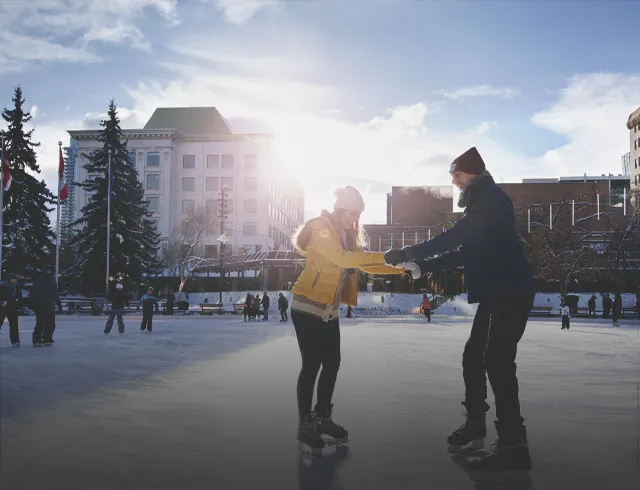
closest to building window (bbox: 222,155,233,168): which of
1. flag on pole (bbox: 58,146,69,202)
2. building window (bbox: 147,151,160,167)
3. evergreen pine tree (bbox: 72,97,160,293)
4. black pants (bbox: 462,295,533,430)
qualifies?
building window (bbox: 147,151,160,167)

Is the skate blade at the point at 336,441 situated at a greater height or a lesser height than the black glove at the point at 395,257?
lesser

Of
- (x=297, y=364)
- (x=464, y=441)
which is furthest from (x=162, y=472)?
(x=297, y=364)

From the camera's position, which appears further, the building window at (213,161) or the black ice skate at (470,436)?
the building window at (213,161)

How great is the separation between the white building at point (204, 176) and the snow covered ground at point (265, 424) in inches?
2886

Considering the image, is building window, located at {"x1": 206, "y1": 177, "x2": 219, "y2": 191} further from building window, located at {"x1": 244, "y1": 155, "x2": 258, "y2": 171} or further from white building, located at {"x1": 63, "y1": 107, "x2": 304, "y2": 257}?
building window, located at {"x1": 244, "y1": 155, "x2": 258, "y2": 171}

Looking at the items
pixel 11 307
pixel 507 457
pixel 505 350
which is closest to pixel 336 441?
pixel 507 457

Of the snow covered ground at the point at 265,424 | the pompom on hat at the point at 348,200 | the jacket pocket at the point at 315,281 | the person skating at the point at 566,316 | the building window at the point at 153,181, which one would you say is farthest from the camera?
the building window at the point at 153,181

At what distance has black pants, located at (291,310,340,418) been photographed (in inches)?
168

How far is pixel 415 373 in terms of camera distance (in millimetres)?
8469

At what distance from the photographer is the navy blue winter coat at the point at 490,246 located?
3.84 meters

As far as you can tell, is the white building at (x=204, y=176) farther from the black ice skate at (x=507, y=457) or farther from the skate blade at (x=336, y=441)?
the black ice skate at (x=507, y=457)

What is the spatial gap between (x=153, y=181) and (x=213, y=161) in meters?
8.39

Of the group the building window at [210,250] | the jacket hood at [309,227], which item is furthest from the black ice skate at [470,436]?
the building window at [210,250]

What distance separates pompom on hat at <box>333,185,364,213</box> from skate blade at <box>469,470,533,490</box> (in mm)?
1869
